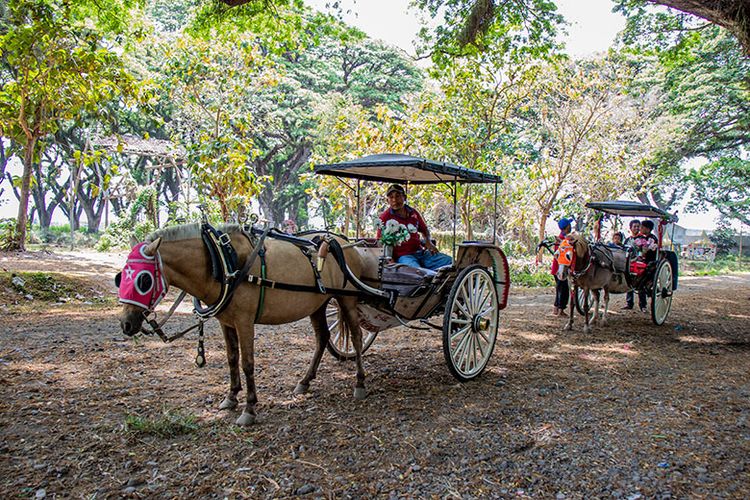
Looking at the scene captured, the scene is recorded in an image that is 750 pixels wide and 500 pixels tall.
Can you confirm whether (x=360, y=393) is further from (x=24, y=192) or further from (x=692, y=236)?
(x=692, y=236)

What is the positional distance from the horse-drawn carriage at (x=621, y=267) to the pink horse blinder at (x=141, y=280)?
6.35 m

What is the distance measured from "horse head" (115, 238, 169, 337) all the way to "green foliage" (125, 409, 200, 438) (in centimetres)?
78

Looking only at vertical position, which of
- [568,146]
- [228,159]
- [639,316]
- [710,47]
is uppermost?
[710,47]

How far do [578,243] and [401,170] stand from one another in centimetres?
386

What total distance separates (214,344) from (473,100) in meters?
9.59

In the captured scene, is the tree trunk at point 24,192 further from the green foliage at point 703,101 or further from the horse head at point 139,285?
the green foliage at point 703,101

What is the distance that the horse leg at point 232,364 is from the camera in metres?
4.36

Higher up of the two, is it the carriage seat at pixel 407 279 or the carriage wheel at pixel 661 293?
the carriage seat at pixel 407 279

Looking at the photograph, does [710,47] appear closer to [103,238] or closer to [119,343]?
[119,343]

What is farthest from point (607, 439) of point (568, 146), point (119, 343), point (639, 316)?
point (568, 146)

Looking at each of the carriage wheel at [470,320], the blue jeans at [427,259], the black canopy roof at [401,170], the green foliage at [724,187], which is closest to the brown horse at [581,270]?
the carriage wheel at [470,320]

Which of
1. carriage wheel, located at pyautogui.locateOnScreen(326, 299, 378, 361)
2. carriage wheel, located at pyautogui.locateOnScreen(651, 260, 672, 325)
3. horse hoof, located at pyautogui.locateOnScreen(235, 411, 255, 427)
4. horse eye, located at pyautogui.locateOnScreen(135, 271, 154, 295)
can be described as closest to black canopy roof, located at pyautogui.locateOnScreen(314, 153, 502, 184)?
carriage wheel, located at pyautogui.locateOnScreen(326, 299, 378, 361)

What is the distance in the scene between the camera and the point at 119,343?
6629 millimetres

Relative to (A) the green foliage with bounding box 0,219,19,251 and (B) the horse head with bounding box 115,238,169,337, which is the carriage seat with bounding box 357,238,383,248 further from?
(A) the green foliage with bounding box 0,219,19,251
